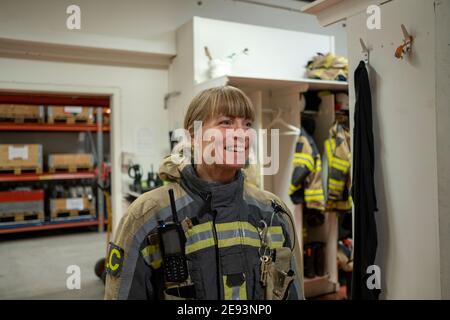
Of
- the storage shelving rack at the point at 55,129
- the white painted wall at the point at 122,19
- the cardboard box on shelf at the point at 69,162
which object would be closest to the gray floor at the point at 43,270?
the storage shelving rack at the point at 55,129

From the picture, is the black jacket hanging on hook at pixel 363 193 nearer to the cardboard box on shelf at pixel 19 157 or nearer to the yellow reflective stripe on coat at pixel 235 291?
the yellow reflective stripe on coat at pixel 235 291

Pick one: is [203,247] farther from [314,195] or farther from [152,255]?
[314,195]

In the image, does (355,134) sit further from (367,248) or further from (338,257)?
(338,257)

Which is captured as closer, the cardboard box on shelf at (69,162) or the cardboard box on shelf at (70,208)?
the cardboard box on shelf at (70,208)

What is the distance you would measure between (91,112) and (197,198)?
466 centimetres

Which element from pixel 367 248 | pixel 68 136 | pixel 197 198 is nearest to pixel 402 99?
pixel 367 248

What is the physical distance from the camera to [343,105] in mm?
3617

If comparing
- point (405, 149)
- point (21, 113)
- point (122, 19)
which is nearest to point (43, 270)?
point (21, 113)

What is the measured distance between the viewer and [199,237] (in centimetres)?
112

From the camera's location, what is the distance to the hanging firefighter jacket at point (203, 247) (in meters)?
1.10

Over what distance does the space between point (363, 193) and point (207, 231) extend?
46.0 inches

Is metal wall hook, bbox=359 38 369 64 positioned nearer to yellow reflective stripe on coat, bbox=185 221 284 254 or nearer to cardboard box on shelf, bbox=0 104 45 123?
yellow reflective stripe on coat, bbox=185 221 284 254

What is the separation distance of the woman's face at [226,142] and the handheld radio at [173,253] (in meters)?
0.25

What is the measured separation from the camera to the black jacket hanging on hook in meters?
1.99
